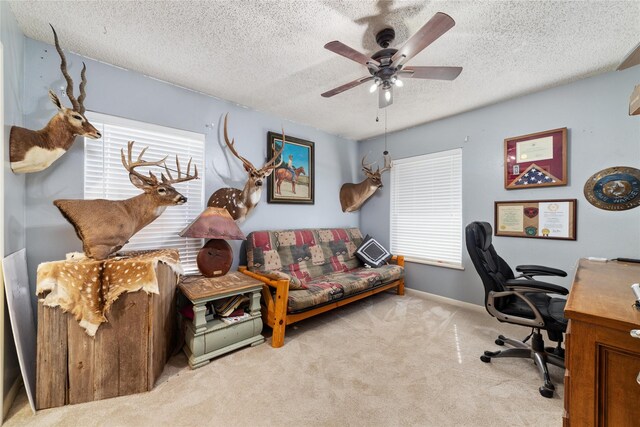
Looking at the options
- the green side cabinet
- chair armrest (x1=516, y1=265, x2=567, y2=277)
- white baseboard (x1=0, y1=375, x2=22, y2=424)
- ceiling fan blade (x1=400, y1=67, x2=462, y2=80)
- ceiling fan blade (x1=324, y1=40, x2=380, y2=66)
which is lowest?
white baseboard (x1=0, y1=375, x2=22, y2=424)

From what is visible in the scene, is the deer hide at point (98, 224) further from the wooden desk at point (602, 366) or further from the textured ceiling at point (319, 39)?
the wooden desk at point (602, 366)

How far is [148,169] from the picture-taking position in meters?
2.30

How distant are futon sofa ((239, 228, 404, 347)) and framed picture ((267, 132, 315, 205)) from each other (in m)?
0.50

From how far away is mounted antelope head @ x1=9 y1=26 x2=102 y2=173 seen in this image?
1.59 meters

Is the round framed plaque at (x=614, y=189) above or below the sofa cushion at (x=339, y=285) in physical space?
above

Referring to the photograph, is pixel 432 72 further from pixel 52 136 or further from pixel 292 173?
pixel 52 136

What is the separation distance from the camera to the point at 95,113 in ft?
6.75

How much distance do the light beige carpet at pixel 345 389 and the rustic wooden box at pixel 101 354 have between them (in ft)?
0.26

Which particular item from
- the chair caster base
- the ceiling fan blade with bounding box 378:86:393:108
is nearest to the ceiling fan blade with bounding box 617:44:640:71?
the ceiling fan blade with bounding box 378:86:393:108

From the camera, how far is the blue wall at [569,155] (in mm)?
2213

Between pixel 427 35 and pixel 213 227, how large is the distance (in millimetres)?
2101

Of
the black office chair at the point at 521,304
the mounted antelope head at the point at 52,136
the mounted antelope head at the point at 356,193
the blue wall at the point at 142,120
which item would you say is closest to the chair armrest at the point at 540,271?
the black office chair at the point at 521,304

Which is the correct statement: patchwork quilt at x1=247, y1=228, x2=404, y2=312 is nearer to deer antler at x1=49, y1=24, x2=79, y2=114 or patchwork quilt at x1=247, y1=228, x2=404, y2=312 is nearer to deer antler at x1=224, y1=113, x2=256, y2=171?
deer antler at x1=224, y1=113, x2=256, y2=171

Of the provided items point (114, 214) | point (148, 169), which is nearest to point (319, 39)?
point (148, 169)
